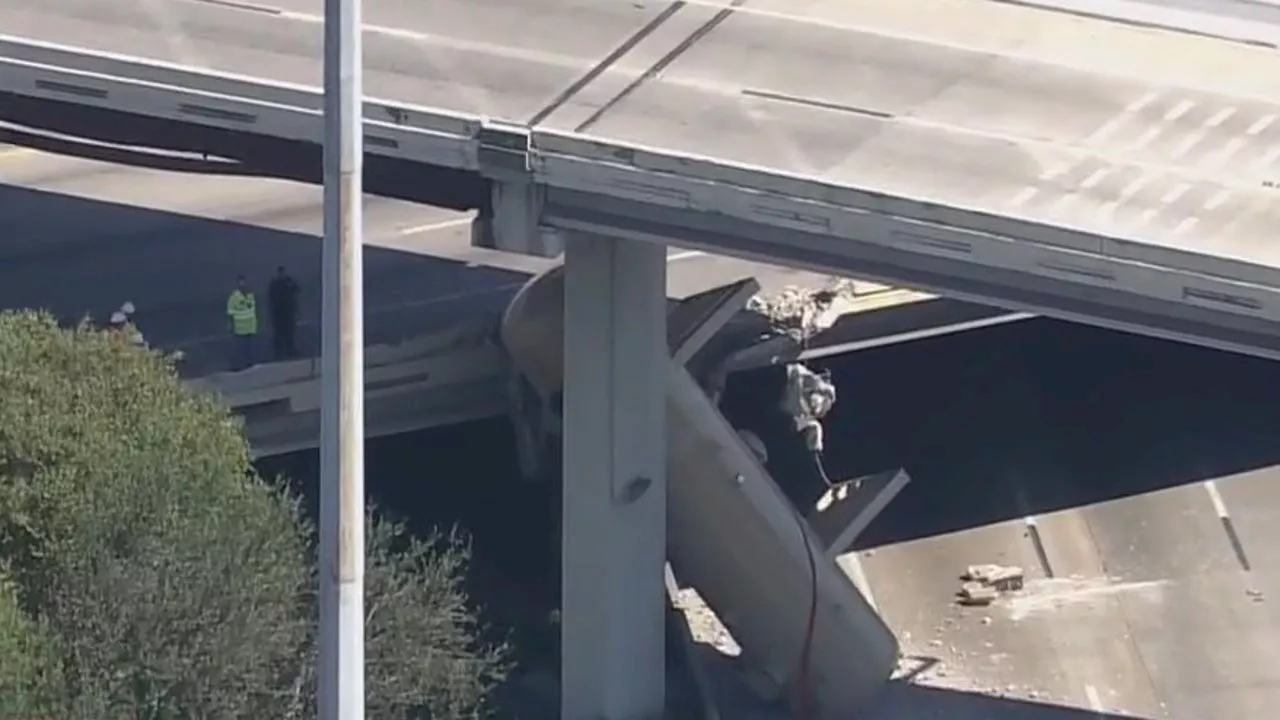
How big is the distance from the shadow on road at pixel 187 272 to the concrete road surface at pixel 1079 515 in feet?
17.4

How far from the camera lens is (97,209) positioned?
36.6 metres

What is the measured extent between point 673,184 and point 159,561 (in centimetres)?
568

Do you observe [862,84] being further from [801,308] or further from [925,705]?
[925,705]

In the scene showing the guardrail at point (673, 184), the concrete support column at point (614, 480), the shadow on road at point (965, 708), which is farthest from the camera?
the shadow on road at point (965, 708)

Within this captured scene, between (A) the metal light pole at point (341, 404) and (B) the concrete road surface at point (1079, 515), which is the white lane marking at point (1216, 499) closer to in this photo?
(B) the concrete road surface at point (1079, 515)

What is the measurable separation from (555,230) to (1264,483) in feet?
39.1

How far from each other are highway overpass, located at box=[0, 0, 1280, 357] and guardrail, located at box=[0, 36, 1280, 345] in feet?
0.07

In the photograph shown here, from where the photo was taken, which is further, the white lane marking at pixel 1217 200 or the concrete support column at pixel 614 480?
the concrete support column at pixel 614 480

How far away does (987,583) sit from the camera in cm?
3275

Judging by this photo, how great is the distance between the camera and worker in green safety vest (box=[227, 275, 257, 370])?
105 ft

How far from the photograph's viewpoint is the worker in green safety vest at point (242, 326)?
31.9 meters

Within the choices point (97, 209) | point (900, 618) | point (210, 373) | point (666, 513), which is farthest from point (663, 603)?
point (97, 209)

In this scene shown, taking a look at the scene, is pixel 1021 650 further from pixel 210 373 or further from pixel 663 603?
pixel 210 373

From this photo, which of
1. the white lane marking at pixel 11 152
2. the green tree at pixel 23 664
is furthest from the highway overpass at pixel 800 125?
the white lane marking at pixel 11 152
